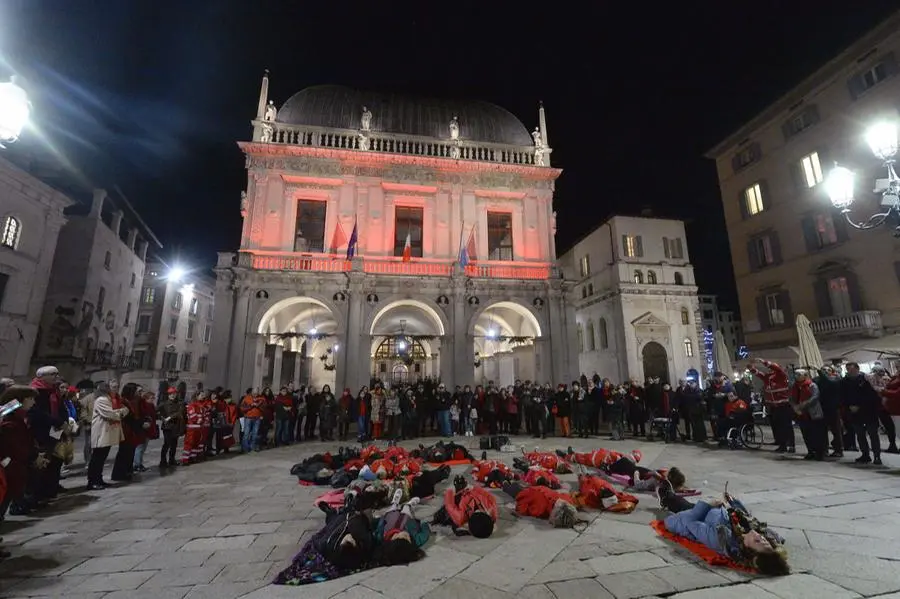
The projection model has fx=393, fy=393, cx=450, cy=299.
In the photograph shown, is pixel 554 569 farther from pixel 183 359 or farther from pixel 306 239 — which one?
pixel 183 359

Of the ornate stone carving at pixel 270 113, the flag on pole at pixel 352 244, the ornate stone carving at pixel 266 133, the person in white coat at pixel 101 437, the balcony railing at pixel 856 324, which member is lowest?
the person in white coat at pixel 101 437

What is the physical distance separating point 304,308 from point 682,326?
2522 centimetres

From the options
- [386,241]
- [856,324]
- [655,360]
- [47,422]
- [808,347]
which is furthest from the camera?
[655,360]

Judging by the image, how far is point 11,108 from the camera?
5.66m

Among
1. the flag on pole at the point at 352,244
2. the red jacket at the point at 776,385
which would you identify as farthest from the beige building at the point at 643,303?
the red jacket at the point at 776,385

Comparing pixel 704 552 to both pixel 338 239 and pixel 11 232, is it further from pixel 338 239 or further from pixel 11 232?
pixel 11 232

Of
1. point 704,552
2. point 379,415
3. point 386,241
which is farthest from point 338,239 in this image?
point 704,552

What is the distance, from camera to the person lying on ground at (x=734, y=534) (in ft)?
11.3

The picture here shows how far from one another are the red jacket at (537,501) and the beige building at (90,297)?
93.9 ft

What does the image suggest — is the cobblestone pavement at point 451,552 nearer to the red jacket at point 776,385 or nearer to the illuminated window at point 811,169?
the red jacket at point 776,385

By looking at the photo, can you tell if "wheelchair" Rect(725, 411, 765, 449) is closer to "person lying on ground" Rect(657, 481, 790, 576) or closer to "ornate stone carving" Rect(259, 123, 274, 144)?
"person lying on ground" Rect(657, 481, 790, 576)

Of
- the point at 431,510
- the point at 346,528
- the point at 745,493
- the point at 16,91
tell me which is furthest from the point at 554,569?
the point at 16,91

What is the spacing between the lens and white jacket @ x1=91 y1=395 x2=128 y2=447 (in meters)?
7.18

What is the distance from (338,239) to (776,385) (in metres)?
16.2
